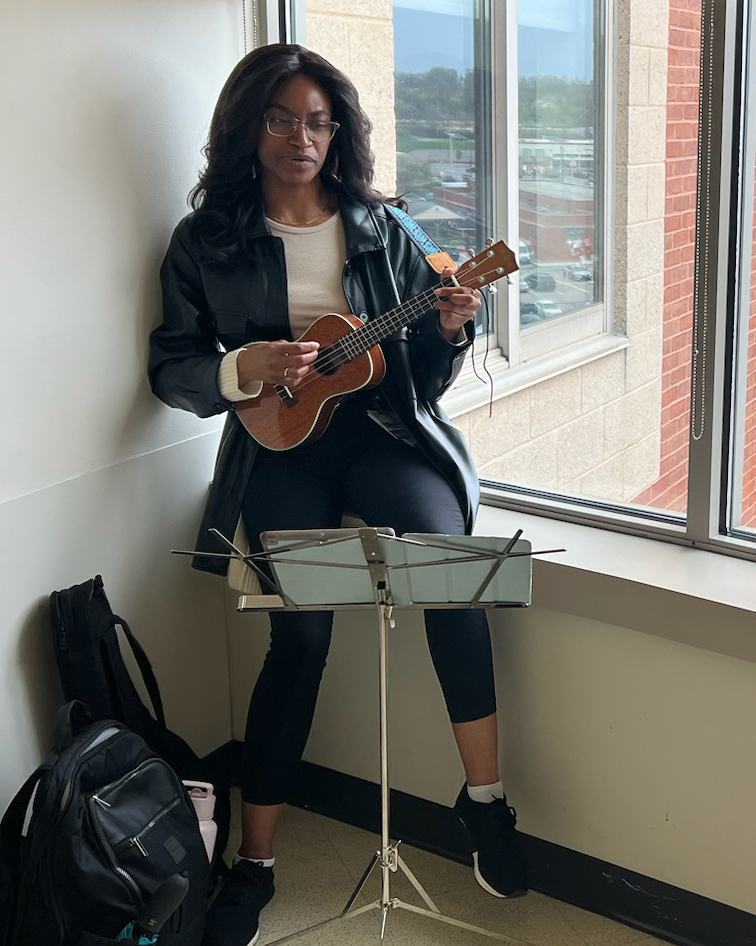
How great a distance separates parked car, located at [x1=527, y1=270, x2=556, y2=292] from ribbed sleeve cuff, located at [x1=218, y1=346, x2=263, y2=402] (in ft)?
2.24

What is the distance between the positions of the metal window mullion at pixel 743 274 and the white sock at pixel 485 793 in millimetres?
600

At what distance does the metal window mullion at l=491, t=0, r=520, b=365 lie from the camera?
2158 millimetres

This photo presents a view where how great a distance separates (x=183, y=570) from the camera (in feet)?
7.13

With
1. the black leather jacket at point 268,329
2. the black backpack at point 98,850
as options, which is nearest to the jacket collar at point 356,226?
the black leather jacket at point 268,329

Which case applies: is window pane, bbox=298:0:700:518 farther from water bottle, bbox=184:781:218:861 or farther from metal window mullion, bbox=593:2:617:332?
water bottle, bbox=184:781:218:861

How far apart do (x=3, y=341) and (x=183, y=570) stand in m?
0.64

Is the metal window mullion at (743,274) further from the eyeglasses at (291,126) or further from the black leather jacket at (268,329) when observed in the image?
the eyeglasses at (291,126)

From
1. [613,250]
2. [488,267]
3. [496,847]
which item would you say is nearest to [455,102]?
[613,250]

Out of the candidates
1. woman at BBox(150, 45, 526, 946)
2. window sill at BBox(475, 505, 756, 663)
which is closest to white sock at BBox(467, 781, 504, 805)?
woman at BBox(150, 45, 526, 946)

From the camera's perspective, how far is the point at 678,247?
1798mm

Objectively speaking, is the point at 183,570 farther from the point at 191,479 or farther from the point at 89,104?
the point at 89,104

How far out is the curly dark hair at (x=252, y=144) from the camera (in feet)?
5.93

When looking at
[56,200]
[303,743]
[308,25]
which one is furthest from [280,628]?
[308,25]

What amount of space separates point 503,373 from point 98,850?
119cm
